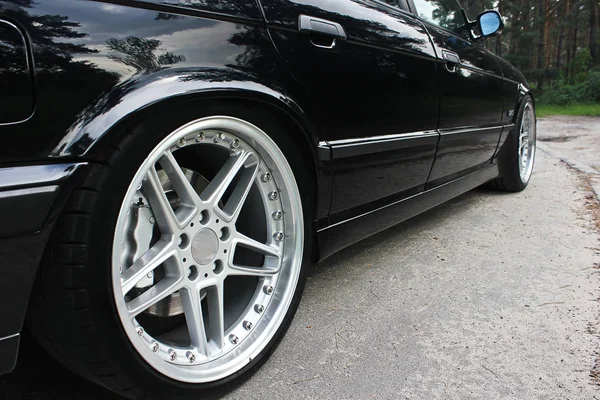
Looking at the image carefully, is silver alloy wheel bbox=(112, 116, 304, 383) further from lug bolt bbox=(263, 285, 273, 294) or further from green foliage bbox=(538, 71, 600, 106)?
green foliage bbox=(538, 71, 600, 106)

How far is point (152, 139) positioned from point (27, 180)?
0.32 meters

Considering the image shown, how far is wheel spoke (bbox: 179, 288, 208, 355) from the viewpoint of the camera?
1.46 m

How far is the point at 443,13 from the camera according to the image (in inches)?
130

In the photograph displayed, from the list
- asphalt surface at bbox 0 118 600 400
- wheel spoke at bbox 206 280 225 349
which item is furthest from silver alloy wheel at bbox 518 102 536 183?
wheel spoke at bbox 206 280 225 349

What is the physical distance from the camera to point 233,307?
1715mm

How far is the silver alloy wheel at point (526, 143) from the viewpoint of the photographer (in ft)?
14.2

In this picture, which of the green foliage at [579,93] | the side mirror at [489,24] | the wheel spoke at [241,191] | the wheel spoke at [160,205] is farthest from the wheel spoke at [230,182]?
the green foliage at [579,93]

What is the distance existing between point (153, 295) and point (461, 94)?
225cm

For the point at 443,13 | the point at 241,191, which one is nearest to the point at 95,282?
the point at 241,191

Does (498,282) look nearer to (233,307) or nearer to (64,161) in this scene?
(233,307)

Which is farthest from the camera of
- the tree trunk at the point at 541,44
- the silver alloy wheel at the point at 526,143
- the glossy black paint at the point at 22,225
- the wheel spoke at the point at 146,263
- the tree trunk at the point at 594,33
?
the tree trunk at the point at 541,44

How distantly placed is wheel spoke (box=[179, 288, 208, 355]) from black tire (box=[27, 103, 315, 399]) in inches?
7.1

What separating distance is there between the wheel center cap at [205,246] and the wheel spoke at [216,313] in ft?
0.33

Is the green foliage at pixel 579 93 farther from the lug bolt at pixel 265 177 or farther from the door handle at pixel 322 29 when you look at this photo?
the lug bolt at pixel 265 177
